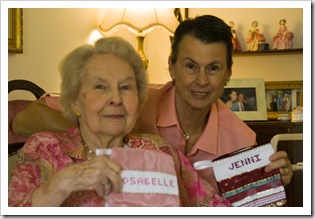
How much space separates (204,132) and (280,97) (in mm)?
1675

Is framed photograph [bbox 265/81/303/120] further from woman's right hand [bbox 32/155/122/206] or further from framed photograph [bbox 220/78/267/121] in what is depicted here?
woman's right hand [bbox 32/155/122/206]

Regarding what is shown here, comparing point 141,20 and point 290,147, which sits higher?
point 141,20

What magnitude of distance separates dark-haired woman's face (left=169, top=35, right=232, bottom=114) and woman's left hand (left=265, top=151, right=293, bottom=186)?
0.30 meters

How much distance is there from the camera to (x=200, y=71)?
140cm

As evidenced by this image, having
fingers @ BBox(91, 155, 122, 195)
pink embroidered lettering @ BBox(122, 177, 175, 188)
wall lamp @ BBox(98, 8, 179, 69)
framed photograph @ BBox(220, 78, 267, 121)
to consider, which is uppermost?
wall lamp @ BBox(98, 8, 179, 69)

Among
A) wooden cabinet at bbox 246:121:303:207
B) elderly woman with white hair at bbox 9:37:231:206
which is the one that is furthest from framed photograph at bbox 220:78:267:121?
elderly woman with white hair at bbox 9:37:231:206

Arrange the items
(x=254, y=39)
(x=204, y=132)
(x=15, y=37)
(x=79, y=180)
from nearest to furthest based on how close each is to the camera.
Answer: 1. (x=79, y=180)
2. (x=204, y=132)
3. (x=15, y=37)
4. (x=254, y=39)

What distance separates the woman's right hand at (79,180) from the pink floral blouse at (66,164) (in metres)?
0.04

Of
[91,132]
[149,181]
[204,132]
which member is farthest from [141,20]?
[149,181]

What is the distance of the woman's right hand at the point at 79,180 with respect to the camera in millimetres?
986

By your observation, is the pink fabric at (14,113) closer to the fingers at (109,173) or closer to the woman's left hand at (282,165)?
the fingers at (109,173)

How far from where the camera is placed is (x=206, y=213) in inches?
42.8

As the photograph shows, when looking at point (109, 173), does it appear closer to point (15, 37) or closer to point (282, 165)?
point (282, 165)

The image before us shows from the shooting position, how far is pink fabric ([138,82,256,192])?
1477mm
